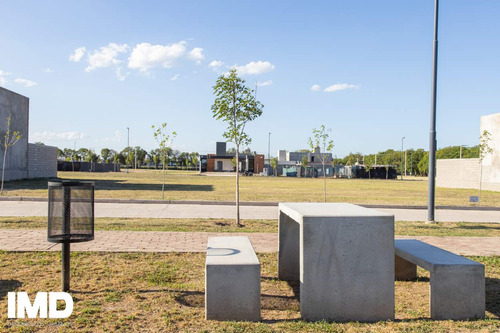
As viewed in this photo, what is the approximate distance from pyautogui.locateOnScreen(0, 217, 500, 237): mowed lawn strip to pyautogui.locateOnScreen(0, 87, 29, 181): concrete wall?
2399cm

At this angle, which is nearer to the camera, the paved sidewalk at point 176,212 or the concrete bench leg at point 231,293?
the concrete bench leg at point 231,293

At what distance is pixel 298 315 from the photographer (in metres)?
4.50

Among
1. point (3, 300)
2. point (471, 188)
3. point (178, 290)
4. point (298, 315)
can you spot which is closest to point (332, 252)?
point (298, 315)

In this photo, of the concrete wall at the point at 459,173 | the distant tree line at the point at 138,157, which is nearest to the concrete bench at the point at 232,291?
the concrete wall at the point at 459,173

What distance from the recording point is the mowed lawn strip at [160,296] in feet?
13.3

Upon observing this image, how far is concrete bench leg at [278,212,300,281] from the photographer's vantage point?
600 cm

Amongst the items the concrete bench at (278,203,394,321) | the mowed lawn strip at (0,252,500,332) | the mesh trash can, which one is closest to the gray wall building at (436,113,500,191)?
the mowed lawn strip at (0,252,500,332)

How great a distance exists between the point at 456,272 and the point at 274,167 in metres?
73.3

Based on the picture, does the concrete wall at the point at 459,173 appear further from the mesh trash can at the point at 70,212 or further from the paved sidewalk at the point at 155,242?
the mesh trash can at the point at 70,212

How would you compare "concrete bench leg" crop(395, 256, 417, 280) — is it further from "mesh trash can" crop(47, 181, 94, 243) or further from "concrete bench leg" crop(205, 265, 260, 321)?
"mesh trash can" crop(47, 181, 94, 243)

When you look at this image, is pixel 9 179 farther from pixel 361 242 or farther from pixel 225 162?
pixel 225 162

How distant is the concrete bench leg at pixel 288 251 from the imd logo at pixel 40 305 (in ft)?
9.03

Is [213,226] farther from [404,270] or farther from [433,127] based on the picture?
[433,127]

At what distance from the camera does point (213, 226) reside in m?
10.6
